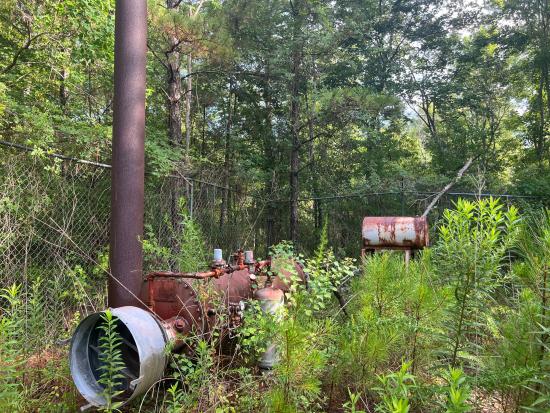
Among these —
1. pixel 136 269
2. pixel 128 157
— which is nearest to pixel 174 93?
pixel 128 157

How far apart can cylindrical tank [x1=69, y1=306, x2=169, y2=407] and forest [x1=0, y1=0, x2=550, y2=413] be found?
2cm

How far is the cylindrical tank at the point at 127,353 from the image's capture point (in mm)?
2283

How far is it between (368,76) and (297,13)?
479 centimetres

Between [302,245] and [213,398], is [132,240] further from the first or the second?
[302,245]

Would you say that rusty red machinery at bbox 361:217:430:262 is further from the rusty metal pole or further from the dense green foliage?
the rusty metal pole

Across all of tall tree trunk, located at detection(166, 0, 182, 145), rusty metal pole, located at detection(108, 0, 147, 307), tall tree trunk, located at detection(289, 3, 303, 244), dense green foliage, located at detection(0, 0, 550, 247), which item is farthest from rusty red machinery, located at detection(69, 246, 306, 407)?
tall tree trunk, located at detection(289, 3, 303, 244)

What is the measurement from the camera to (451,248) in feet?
6.47

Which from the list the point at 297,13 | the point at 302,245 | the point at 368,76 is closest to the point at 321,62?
the point at 297,13

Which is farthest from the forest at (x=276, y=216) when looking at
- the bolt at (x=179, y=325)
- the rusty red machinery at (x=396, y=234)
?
the rusty red machinery at (x=396, y=234)

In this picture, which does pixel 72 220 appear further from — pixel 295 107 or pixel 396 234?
pixel 295 107

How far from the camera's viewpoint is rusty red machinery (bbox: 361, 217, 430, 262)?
5.10m

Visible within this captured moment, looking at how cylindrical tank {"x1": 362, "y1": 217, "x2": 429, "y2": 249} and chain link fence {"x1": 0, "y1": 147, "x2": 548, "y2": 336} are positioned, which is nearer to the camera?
chain link fence {"x1": 0, "y1": 147, "x2": 548, "y2": 336}

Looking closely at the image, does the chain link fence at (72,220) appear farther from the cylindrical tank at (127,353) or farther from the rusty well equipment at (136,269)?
the cylindrical tank at (127,353)

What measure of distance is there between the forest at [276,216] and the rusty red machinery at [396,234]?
0.42 feet
